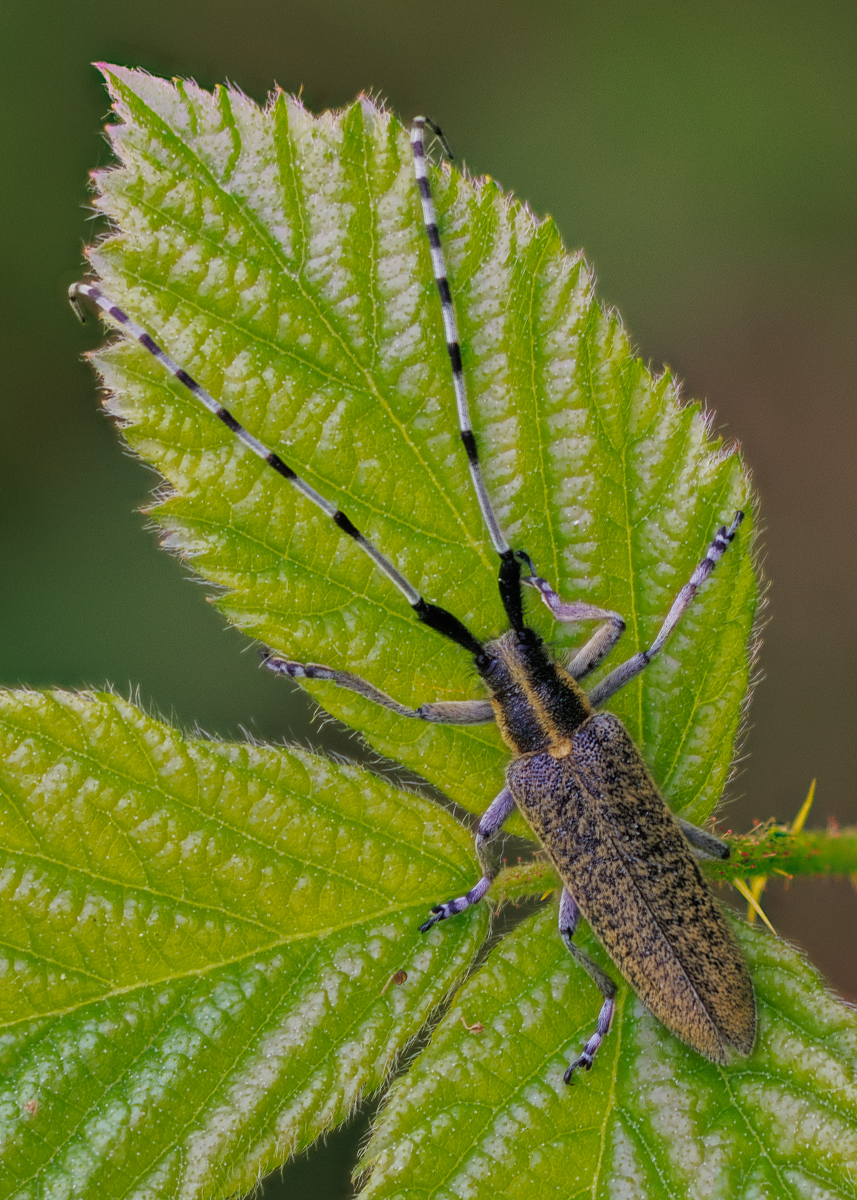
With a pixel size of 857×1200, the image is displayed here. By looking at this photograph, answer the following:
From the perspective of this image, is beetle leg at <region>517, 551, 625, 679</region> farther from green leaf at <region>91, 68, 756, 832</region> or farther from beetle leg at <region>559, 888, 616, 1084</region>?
beetle leg at <region>559, 888, 616, 1084</region>

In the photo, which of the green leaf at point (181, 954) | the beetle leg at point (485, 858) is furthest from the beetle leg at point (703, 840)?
the green leaf at point (181, 954)

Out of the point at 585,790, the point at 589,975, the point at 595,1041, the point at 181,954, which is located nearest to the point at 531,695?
the point at 585,790

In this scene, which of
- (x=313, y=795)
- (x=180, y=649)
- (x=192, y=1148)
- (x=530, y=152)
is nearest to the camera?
(x=192, y=1148)

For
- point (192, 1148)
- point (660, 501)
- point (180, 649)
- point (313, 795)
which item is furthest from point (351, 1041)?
point (180, 649)

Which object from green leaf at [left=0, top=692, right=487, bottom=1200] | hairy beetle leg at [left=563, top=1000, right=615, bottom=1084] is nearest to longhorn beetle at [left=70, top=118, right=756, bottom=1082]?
hairy beetle leg at [left=563, top=1000, right=615, bottom=1084]

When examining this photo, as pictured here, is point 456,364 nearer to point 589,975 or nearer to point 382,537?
point 382,537

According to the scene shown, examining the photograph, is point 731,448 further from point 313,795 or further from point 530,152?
point 530,152

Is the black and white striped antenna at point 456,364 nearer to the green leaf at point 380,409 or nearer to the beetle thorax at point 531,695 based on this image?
the green leaf at point 380,409
